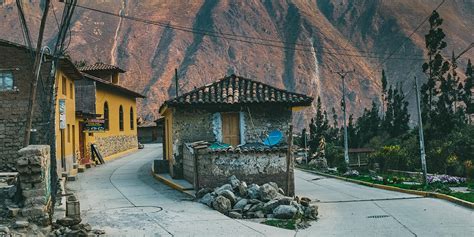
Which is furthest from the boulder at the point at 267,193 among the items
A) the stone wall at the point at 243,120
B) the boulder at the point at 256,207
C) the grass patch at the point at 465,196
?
the grass patch at the point at 465,196

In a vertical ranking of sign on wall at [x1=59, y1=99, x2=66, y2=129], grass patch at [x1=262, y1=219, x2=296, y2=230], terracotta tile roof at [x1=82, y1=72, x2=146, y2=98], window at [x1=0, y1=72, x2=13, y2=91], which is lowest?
grass patch at [x1=262, y1=219, x2=296, y2=230]

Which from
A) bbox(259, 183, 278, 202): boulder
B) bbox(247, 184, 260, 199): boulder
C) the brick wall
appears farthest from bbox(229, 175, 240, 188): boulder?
the brick wall

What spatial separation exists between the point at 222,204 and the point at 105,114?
2718 cm

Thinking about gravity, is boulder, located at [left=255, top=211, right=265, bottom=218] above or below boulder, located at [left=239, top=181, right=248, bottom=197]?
below

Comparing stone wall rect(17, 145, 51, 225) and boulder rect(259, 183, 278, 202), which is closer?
stone wall rect(17, 145, 51, 225)

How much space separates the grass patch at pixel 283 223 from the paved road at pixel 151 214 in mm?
350

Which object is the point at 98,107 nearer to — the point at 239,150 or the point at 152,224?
the point at 239,150

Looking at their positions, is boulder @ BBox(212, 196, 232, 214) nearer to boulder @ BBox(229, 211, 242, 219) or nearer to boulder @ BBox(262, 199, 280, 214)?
boulder @ BBox(229, 211, 242, 219)

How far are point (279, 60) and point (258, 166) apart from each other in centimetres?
11869

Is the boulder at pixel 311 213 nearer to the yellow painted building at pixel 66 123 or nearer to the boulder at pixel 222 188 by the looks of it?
the boulder at pixel 222 188

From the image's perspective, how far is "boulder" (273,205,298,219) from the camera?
14930mm

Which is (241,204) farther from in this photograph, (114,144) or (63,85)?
(114,144)

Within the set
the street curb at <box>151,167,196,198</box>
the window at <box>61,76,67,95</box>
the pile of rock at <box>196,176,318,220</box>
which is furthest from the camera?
the window at <box>61,76,67,95</box>

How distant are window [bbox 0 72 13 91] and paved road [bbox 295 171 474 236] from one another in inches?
504
